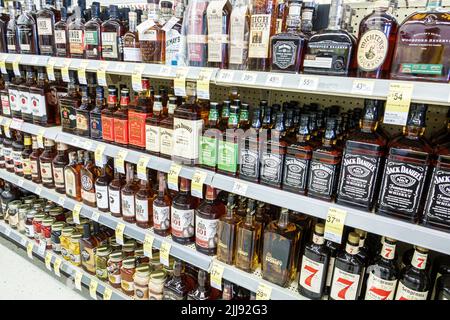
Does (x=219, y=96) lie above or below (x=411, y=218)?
above

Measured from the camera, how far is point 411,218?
97 cm

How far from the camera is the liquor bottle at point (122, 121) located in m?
1.56

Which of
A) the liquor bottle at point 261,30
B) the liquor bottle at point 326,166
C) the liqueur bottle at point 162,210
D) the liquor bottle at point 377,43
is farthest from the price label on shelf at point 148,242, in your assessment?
Answer: the liquor bottle at point 377,43

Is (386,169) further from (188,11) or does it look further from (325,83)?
(188,11)

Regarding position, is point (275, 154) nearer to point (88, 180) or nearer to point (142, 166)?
point (142, 166)

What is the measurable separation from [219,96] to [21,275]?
5.87 feet

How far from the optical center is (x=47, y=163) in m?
2.00

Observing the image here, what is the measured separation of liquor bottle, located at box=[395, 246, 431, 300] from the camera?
96 centimetres

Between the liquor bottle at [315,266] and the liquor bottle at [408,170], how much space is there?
0.25 metres

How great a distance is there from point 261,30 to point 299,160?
1.58ft

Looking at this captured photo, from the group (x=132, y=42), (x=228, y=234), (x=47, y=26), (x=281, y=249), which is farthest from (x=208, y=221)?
(x=47, y=26)

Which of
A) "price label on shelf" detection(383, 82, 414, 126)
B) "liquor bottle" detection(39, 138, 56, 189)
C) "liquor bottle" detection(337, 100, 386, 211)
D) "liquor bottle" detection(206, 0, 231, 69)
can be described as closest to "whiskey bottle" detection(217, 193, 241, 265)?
"liquor bottle" detection(337, 100, 386, 211)

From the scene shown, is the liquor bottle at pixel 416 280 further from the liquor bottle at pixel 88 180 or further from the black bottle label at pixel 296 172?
the liquor bottle at pixel 88 180

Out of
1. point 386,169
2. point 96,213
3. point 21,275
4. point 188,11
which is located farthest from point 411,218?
point 21,275
